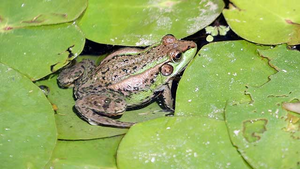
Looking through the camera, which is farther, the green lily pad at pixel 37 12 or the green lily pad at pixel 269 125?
the green lily pad at pixel 37 12

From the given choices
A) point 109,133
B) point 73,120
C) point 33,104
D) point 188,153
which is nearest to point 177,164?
point 188,153

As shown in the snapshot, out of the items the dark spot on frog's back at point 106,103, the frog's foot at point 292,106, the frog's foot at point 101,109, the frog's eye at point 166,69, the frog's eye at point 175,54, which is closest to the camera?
the frog's foot at point 292,106

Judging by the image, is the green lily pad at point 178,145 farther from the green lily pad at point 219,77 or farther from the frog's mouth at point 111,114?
the frog's mouth at point 111,114

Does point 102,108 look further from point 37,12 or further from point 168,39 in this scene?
point 37,12

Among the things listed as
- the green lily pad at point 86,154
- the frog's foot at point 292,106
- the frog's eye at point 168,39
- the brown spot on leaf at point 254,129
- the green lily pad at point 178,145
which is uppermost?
the frog's eye at point 168,39

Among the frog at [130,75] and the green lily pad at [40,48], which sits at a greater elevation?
the green lily pad at [40,48]

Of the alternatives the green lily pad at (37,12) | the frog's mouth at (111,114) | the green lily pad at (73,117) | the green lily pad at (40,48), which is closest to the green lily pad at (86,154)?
the green lily pad at (73,117)

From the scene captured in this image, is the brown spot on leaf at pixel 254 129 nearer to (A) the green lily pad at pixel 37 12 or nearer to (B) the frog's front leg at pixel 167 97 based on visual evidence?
(B) the frog's front leg at pixel 167 97

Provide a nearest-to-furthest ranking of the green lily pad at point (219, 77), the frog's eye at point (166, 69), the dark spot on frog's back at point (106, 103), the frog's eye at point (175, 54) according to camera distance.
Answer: the green lily pad at point (219, 77) < the dark spot on frog's back at point (106, 103) < the frog's eye at point (175, 54) < the frog's eye at point (166, 69)
